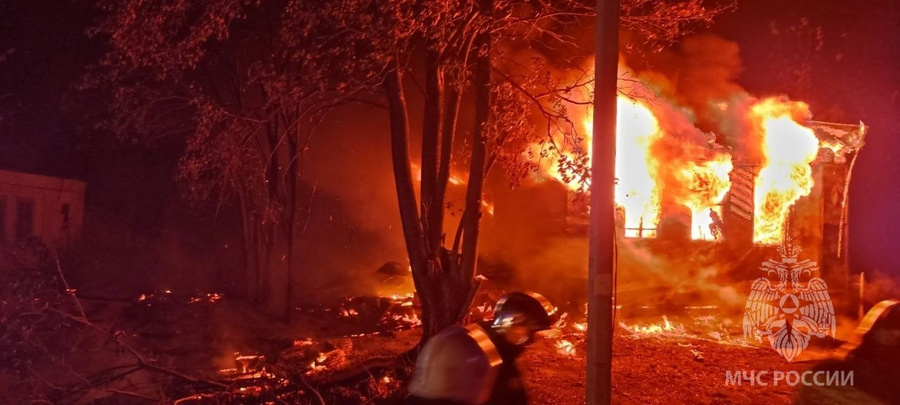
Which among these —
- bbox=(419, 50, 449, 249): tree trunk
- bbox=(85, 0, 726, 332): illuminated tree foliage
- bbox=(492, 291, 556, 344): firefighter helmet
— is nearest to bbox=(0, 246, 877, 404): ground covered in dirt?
bbox=(492, 291, 556, 344): firefighter helmet

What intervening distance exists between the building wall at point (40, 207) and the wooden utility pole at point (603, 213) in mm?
15441

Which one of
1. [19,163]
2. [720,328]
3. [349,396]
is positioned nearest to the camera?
[349,396]

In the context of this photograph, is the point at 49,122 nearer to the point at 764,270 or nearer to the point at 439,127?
the point at 439,127

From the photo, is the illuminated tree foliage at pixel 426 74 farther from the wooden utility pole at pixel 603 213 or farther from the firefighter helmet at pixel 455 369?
the wooden utility pole at pixel 603 213

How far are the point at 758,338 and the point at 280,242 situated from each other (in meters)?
11.0

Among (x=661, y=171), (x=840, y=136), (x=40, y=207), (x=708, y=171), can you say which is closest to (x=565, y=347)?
(x=661, y=171)

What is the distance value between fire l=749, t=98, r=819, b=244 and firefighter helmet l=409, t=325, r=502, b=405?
12807 mm

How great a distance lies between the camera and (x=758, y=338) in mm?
10086

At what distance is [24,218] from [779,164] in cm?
1946

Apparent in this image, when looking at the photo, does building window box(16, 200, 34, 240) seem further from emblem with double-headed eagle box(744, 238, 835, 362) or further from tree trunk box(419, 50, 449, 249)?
emblem with double-headed eagle box(744, 238, 835, 362)

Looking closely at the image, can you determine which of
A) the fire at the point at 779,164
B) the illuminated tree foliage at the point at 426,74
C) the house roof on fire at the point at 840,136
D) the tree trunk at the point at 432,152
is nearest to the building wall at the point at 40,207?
the illuminated tree foliage at the point at 426,74

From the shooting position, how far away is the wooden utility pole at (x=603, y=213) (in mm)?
5117

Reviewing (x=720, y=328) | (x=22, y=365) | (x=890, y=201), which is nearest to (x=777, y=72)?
(x=890, y=201)

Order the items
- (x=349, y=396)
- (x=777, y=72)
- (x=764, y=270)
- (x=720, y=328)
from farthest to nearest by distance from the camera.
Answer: (x=777, y=72) < (x=764, y=270) < (x=720, y=328) < (x=349, y=396)
